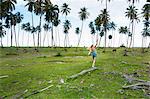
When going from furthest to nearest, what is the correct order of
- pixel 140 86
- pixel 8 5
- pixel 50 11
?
pixel 50 11 < pixel 8 5 < pixel 140 86

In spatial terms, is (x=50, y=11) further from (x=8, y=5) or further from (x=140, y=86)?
(x=140, y=86)

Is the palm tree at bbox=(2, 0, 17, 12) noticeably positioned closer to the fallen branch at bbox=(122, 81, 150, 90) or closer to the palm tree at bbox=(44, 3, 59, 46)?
the palm tree at bbox=(44, 3, 59, 46)

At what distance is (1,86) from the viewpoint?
35.5 metres

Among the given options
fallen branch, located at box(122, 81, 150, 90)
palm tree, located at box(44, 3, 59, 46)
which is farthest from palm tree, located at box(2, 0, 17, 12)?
fallen branch, located at box(122, 81, 150, 90)

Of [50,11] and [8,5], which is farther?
[50,11]

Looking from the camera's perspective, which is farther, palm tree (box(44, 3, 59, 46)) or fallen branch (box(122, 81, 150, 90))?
palm tree (box(44, 3, 59, 46))

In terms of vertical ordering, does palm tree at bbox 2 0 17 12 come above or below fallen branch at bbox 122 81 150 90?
above

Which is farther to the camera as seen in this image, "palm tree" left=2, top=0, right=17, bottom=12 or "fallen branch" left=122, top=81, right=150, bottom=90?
"palm tree" left=2, top=0, right=17, bottom=12

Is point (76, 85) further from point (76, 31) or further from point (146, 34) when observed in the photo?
point (76, 31)

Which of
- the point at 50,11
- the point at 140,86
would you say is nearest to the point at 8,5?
the point at 50,11

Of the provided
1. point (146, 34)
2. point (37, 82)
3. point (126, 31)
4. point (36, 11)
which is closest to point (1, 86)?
point (37, 82)

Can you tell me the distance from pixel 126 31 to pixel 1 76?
140799mm

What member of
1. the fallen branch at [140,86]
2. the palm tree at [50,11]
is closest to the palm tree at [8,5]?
the palm tree at [50,11]

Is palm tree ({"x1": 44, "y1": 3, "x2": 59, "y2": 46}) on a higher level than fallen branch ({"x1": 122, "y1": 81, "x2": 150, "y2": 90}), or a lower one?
higher
